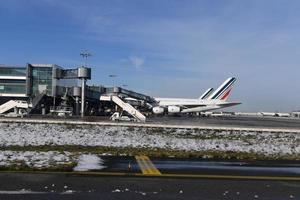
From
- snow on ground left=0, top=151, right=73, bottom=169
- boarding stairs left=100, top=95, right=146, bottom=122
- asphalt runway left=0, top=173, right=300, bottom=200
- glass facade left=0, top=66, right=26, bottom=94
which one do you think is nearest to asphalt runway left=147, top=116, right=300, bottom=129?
boarding stairs left=100, top=95, right=146, bottom=122

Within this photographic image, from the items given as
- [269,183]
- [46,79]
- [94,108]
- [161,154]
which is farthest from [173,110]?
[269,183]

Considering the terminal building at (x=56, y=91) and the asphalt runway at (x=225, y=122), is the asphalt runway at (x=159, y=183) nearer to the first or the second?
the asphalt runway at (x=225, y=122)

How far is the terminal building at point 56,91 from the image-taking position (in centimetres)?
10631

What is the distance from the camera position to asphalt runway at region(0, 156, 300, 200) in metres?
12.0

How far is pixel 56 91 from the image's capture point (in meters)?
109

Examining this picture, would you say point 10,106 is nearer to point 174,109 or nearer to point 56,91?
point 56,91

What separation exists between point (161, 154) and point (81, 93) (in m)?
84.9

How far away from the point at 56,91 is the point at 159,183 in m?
98.0

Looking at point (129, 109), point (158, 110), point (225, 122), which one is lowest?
point (225, 122)

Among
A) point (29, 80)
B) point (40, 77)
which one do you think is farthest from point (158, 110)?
point (29, 80)

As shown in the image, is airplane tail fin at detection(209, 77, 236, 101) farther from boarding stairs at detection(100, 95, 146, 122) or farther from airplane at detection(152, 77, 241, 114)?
boarding stairs at detection(100, 95, 146, 122)

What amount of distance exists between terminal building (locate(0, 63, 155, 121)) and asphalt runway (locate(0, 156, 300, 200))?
79.9 m

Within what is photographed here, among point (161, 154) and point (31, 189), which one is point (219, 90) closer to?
point (161, 154)

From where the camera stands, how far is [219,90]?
442ft
